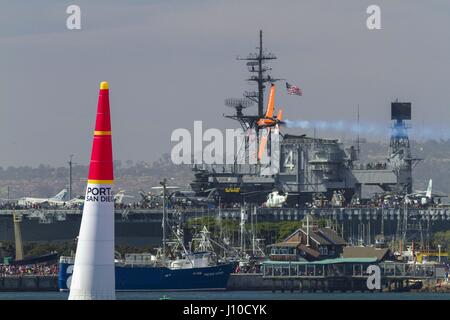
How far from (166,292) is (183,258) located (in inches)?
287

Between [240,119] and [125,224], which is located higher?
[240,119]

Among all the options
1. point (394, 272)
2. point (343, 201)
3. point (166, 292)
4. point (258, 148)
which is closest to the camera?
point (166, 292)

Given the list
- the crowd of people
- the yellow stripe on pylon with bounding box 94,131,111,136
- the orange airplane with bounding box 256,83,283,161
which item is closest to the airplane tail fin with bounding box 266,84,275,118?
the orange airplane with bounding box 256,83,283,161

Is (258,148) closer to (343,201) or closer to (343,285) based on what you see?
(343,201)

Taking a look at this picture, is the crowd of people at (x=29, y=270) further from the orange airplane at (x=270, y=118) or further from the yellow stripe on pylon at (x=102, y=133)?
the yellow stripe on pylon at (x=102, y=133)

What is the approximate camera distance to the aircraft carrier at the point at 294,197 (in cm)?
14075

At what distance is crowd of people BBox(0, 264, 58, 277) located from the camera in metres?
108

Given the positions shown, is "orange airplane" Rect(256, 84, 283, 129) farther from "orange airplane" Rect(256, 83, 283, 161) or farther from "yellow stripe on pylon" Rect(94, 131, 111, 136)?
"yellow stripe on pylon" Rect(94, 131, 111, 136)

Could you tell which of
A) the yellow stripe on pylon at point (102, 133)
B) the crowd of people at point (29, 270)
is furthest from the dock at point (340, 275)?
→ the yellow stripe on pylon at point (102, 133)

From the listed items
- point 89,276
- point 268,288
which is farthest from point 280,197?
point 89,276

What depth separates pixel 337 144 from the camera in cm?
15462

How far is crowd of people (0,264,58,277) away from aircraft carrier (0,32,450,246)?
81.6ft

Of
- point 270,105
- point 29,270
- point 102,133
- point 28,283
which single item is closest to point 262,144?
point 270,105

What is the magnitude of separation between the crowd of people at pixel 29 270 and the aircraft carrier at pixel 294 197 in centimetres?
2486
